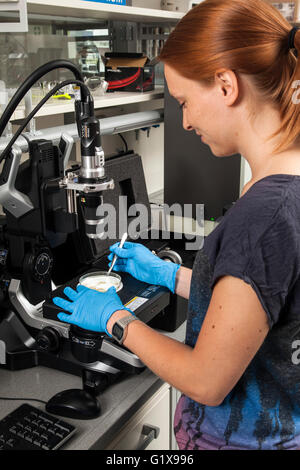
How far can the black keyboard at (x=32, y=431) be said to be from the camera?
3.11 ft

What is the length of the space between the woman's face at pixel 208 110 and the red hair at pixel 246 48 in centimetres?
2

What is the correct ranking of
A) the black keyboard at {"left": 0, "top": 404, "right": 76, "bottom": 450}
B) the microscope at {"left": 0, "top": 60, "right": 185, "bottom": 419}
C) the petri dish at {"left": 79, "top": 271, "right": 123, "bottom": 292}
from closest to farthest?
the black keyboard at {"left": 0, "top": 404, "right": 76, "bottom": 450}
the microscope at {"left": 0, "top": 60, "right": 185, "bottom": 419}
the petri dish at {"left": 79, "top": 271, "right": 123, "bottom": 292}

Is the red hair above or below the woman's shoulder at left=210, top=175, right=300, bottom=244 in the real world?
above

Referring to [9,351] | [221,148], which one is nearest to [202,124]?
[221,148]

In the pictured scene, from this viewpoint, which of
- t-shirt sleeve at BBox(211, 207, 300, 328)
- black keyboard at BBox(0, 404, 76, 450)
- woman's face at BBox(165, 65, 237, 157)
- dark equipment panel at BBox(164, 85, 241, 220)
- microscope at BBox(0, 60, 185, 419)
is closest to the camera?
t-shirt sleeve at BBox(211, 207, 300, 328)

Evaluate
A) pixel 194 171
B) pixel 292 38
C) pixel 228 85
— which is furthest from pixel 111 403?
pixel 194 171

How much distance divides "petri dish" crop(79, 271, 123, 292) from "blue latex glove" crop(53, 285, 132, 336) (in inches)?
3.9

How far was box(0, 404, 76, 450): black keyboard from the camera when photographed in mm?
947

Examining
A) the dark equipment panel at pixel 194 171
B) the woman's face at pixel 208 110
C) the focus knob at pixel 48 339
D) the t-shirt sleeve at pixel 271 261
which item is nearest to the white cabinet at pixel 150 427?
the focus knob at pixel 48 339

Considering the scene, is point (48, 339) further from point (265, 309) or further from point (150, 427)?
point (265, 309)

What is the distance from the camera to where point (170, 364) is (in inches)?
33.9

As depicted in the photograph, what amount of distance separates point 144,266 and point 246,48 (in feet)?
2.27

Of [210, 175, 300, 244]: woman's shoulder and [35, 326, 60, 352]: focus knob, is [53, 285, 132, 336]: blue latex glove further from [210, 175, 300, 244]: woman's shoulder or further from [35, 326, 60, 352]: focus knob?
[210, 175, 300, 244]: woman's shoulder

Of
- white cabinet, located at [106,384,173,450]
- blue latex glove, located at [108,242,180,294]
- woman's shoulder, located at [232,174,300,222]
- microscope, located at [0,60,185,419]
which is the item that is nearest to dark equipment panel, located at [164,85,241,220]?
blue latex glove, located at [108,242,180,294]
